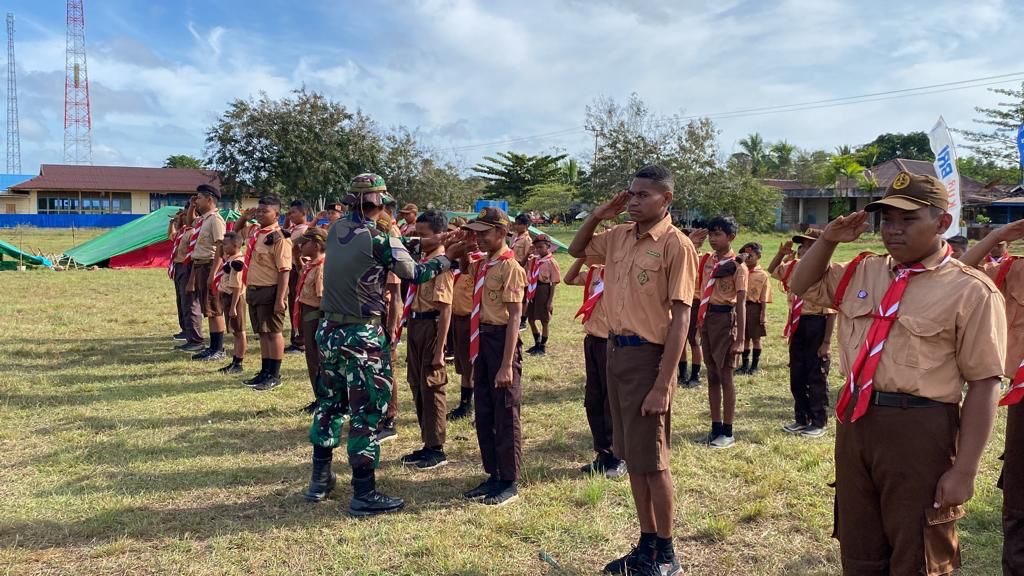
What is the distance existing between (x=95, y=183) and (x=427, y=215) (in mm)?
50975

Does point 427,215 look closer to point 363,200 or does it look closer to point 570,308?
point 363,200

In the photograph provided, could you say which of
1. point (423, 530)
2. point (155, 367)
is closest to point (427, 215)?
point (423, 530)

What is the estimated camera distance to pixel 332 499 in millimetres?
4906

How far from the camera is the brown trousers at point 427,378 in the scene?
18.1ft

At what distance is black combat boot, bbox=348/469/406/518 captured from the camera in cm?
462

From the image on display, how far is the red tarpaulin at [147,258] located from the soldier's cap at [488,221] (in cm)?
1947

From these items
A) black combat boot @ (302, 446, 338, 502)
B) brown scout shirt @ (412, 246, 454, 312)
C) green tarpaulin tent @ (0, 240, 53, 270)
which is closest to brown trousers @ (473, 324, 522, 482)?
brown scout shirt @ (412, 246, 454, 312)

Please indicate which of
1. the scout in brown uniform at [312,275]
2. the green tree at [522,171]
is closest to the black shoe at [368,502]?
the scout in brown uniform at [312,275]

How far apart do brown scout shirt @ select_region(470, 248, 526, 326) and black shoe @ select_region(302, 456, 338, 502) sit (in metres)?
1.51

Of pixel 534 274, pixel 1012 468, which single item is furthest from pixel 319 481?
pixel 534 274

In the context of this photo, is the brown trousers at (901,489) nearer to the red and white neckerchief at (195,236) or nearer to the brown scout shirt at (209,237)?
the brown scout shirt at (209,237)

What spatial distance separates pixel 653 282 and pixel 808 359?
353 cm

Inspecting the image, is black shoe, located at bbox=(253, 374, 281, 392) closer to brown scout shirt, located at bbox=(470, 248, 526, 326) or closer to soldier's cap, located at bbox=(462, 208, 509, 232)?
brown scout shirt, located at bbox=(470, 248, 526, 326)

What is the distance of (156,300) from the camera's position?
48.5 ft
